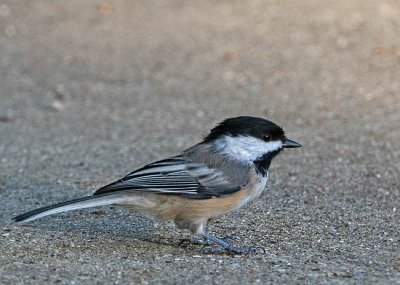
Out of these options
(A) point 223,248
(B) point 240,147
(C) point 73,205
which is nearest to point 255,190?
(B) point 240,147

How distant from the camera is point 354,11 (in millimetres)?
12984

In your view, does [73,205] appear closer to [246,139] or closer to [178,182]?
[178,182]

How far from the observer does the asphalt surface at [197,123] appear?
17.4 feet

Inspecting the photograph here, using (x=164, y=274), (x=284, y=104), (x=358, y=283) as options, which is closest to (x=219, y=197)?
(x=164, y=274)

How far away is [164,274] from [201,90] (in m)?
5.51

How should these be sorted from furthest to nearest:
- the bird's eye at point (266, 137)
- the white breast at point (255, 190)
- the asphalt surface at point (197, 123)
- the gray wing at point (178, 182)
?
the bird's eye at point (266, 137) → the white breast at point (255, 190) → the gray wing at point (178, 182) → the asphalt surface at point (197, 123)

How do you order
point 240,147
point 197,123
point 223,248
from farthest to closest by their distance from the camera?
point 197,123, point 240,147, point 223,248

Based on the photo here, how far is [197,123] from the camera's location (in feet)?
30.2

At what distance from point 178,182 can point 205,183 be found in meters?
0.18

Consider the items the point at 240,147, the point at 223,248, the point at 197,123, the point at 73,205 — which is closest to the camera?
the point at 73,205

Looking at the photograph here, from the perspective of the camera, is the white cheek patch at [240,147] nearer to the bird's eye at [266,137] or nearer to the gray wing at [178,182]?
the bird's eye at [266,137]

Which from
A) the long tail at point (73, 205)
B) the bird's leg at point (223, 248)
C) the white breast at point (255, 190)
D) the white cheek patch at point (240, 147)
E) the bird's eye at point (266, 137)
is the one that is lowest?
the bird's leg at point (223, 248)

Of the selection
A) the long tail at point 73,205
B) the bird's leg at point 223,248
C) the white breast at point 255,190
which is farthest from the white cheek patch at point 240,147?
the long tail at point 73,205

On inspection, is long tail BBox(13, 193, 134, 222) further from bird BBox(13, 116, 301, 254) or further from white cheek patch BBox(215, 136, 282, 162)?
white cheek patch BBox(215, 136, 282, 162)
